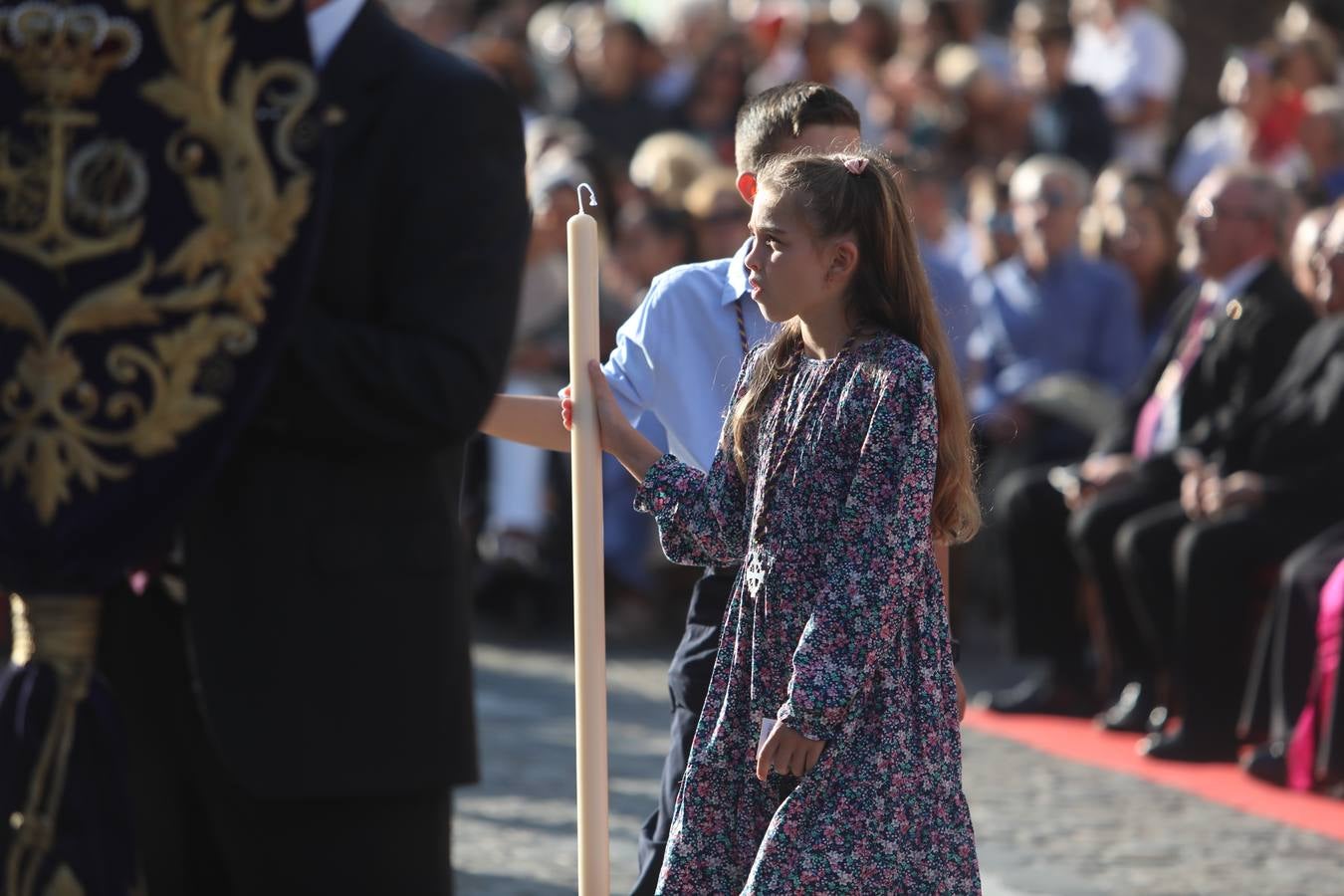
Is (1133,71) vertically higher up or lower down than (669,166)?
higher up

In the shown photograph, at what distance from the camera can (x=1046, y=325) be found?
960cm

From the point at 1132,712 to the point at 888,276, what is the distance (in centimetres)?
454

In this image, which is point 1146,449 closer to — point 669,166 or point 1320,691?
point 1320,691

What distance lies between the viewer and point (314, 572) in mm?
2613

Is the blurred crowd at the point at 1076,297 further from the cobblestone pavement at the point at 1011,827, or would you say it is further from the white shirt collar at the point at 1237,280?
the cobblestone pavement at the point at 1011,827

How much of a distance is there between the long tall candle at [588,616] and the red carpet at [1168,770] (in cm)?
331

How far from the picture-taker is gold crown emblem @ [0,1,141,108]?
2.55 meters

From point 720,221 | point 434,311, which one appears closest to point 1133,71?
point 720,221

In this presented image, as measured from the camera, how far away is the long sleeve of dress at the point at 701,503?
3.61m

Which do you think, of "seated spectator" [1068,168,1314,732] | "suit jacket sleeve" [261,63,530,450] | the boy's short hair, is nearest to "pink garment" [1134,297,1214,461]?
"seated spectator" [1068,168,1314,732]

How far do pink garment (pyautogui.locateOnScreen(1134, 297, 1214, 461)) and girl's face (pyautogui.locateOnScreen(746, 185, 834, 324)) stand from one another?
14.7 feet

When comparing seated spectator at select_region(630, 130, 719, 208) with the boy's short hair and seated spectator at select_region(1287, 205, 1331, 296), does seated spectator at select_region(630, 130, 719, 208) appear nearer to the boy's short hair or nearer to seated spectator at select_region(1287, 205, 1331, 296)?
seated spectator at select_region(1287, 205, 1331, 296)

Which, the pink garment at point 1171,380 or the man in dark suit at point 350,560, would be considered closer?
the man in dark suit at point 350,560

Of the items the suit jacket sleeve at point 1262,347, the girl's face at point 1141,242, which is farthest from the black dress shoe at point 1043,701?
the girl's face at point 1141,242
